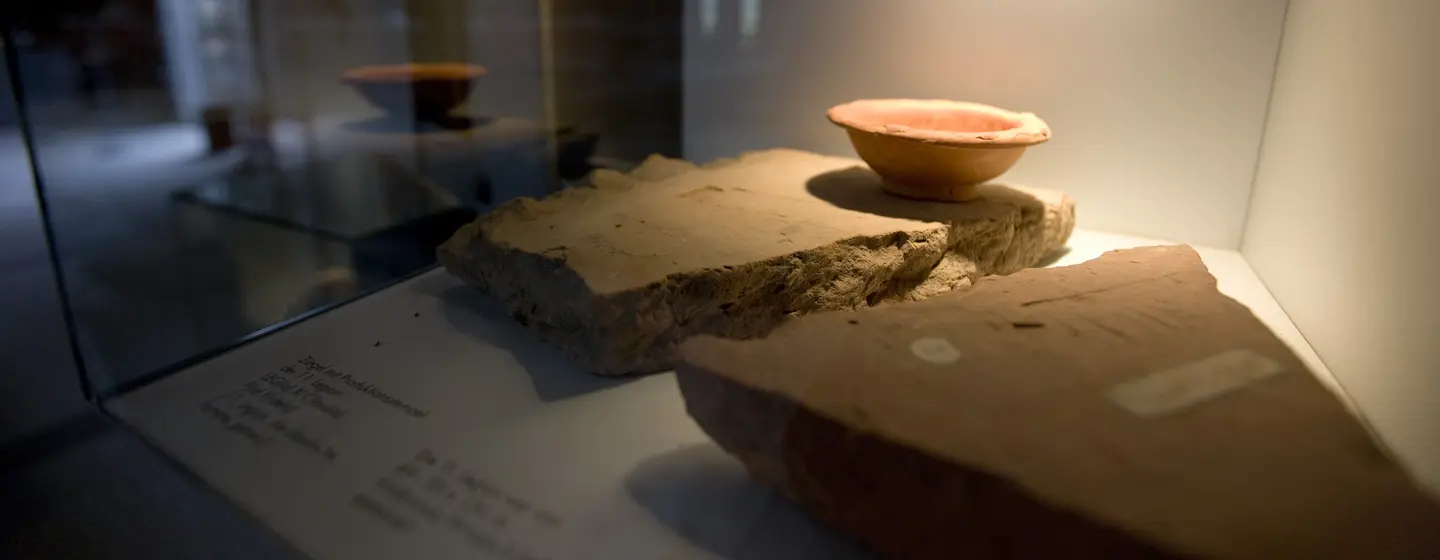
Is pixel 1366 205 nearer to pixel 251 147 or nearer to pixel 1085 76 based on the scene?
pixel 1085 76

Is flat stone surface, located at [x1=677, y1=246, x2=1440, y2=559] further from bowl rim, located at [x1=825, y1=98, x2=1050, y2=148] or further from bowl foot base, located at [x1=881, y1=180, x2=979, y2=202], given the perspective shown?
bowl foot base, located at [x1=881, y1=180, x2=979, y2=202]

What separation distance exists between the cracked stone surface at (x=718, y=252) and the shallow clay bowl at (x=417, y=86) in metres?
0.50

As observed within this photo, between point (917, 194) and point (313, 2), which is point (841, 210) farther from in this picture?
point (313, 2)

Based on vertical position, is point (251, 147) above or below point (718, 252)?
above

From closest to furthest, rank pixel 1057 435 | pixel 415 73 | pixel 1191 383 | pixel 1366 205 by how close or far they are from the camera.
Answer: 1. pixel 1057 435
2. pixel 1191 383
3. pixel 1366 205
4. pixel 415 73

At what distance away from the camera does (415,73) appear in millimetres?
2320

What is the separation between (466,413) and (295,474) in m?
0.27

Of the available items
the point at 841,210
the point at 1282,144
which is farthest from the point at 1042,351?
the point at 1282,144

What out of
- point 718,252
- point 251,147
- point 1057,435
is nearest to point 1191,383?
point 1057,435

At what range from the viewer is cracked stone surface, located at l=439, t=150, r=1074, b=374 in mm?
1616

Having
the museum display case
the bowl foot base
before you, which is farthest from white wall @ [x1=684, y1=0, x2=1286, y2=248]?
the bowl foot base

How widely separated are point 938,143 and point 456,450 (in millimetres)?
1156

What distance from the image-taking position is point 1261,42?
218 centimetres

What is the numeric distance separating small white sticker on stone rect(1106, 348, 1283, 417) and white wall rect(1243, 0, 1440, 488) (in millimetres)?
241
